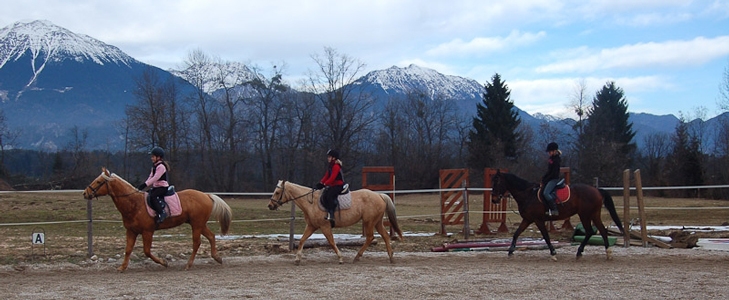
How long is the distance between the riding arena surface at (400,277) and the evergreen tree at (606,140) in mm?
35890

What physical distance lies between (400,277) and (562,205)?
4.04 m

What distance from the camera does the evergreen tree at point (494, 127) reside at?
51.8 meters

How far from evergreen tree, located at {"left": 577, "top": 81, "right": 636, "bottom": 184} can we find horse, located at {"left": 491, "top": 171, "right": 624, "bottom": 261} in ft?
119

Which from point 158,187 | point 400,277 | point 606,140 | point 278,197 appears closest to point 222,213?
point 278,197

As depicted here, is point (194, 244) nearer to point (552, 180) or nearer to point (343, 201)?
point (343, 201)

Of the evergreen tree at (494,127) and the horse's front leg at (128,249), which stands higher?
the evergreen tree at (494,127)

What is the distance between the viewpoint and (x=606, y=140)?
179ft

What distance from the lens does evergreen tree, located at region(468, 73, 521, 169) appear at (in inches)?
2037

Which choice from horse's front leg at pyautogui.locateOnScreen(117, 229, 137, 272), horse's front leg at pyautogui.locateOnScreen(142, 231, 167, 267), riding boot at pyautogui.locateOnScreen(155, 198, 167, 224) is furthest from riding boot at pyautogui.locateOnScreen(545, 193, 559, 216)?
horse's front leg at pyautogui.locateOnScreen(117, 229, 137, 272)

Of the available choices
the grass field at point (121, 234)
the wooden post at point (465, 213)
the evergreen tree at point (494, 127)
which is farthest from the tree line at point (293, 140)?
the wooden post at point (465, 213)

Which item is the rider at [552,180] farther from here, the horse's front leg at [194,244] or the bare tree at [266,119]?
the bare tree at [266,119]

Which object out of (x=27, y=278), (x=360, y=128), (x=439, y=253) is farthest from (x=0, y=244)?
(x=360, y=128)

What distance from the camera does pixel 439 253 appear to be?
1195 centimetres

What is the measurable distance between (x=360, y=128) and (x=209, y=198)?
128ft
